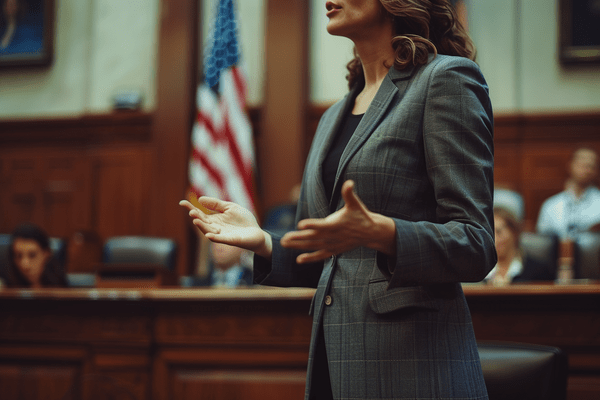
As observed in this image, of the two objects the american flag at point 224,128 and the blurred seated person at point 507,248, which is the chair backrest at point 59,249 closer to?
the american flag at point 224,128

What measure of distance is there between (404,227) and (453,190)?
139 mm

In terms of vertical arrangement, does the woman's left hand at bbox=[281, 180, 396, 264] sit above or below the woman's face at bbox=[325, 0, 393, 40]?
below

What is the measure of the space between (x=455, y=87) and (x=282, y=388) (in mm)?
1712

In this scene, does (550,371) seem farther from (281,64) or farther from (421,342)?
(281,64)

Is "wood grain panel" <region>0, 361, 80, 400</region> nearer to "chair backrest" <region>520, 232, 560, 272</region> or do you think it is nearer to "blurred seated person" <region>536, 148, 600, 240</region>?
"chair backrest" <region>520, 232, 560, 272</region>

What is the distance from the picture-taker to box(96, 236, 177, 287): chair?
Answer: 11.3 feet

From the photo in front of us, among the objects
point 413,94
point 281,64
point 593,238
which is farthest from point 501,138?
point 413,94

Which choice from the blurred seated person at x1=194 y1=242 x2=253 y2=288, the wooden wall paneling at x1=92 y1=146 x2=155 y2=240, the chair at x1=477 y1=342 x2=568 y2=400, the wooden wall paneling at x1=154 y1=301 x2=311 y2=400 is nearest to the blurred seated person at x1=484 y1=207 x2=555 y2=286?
the wooden wall paneling at x1=154 y1=301 x2=311 y2=400

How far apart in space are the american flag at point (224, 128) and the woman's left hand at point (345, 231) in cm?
472

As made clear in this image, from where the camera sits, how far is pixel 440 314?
107 cm

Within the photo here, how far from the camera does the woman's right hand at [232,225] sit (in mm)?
1149

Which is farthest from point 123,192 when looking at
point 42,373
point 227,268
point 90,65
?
point 42,373

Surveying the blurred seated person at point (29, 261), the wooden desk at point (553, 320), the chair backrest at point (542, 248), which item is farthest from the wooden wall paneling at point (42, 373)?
the chair backrest at point (542, 248)

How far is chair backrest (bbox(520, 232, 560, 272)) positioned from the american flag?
2.66 m
